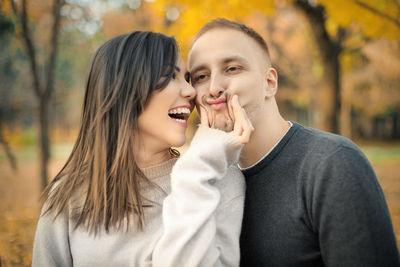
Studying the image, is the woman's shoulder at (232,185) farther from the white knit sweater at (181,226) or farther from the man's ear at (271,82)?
the man's ear at (271,82)

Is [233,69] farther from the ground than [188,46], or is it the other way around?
[233,69]

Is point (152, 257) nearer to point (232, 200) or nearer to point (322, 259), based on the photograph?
point (232, 200)

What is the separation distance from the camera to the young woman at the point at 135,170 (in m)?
1.81

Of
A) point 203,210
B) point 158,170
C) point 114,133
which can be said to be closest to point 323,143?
point 203,210

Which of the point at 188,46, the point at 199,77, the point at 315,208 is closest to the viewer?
the point at 315,208

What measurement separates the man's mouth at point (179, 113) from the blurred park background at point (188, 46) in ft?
10.3

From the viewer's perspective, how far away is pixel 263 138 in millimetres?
2223

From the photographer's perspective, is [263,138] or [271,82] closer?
[263,138]

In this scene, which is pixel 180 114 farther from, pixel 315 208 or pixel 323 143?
pixel 315 208

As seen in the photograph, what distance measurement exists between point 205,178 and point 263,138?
2.25 feet

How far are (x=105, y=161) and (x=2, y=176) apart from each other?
13.4 m

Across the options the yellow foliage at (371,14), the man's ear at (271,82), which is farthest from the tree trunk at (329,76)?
the man's ear at (271,82)

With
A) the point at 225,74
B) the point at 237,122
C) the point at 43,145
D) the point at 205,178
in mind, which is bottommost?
the point at 43,145

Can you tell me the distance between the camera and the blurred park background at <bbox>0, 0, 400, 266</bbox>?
16.3 feet
